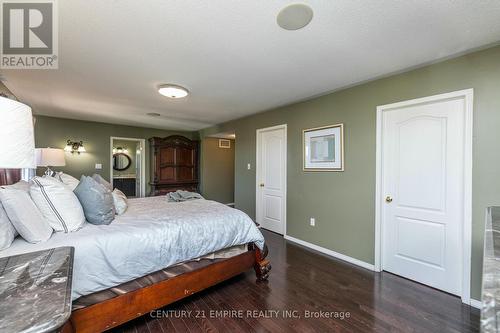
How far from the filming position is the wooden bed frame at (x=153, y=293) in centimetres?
148

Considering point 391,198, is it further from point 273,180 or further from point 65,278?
point 65,278

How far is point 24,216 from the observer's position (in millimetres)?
1435

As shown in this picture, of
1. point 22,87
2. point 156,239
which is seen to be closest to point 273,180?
point 156,239

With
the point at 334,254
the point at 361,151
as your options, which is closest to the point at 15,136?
the point at 361,151

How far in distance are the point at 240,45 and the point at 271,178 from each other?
2703 mm

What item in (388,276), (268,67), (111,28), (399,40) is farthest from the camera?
(388,276)

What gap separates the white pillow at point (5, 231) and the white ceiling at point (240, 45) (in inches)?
57.0

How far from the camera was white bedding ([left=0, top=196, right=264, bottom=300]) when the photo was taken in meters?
1.50

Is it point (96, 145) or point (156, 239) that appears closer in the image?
point (156, 239)

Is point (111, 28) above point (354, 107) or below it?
above

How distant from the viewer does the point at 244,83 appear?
2.87 m

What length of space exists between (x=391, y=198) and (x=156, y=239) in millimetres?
2631

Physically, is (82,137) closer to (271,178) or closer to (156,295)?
(271,178)

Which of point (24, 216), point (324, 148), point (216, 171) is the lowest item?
point (24, 216)
